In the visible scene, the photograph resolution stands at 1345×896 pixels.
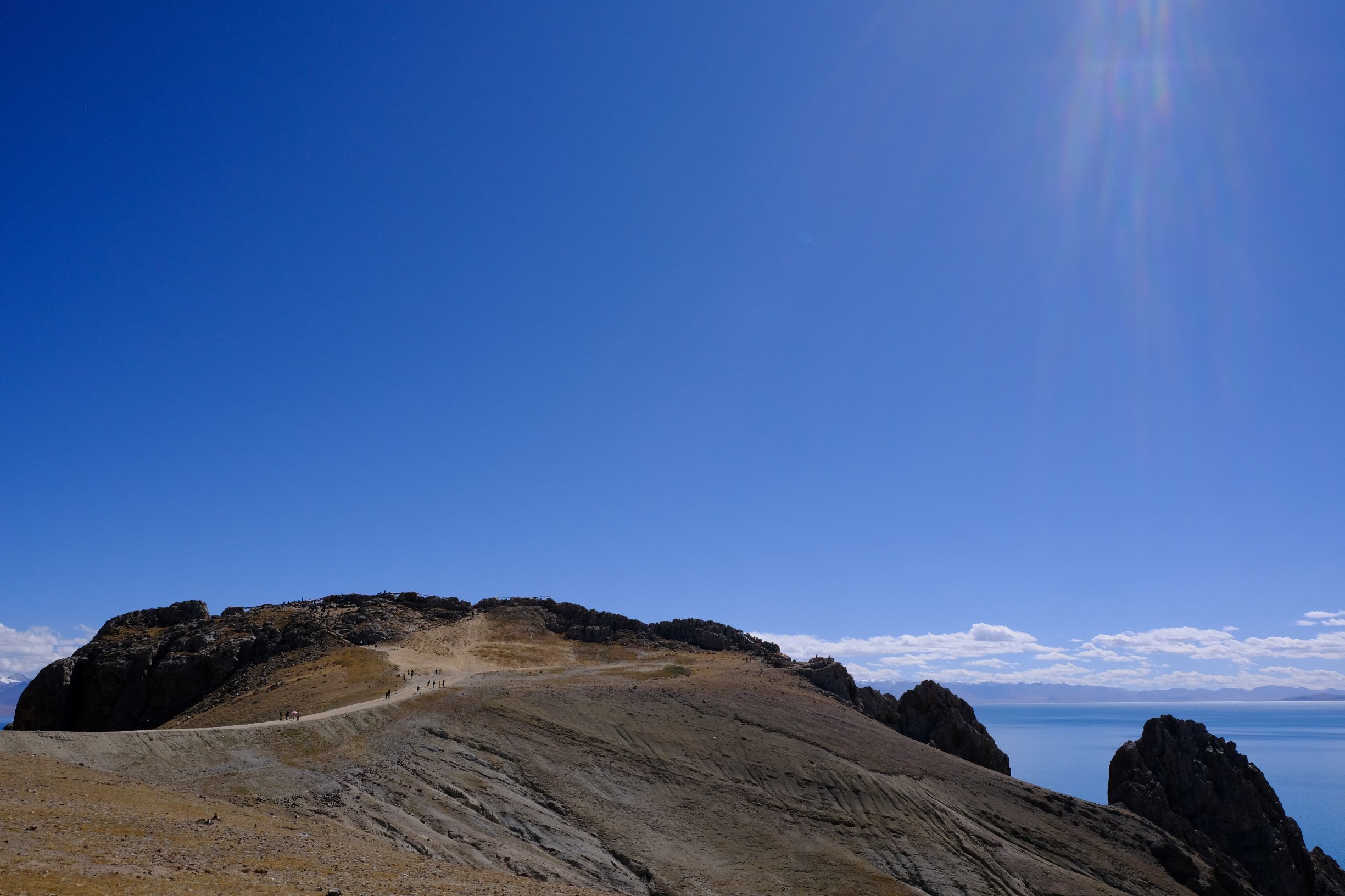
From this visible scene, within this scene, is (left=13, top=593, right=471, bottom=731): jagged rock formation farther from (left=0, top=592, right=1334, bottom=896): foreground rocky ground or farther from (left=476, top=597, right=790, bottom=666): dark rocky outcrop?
(left=476, top=597, right=790, bottom=666): dark rocky outcrop

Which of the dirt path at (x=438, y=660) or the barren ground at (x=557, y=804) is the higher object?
the dirt path at (x=438, y=660)

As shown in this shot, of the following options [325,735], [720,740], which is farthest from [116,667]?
[720,740]

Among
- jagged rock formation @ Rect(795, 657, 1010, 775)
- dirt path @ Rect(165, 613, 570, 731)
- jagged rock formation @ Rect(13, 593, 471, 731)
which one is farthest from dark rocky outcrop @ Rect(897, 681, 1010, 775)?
jagged rock formation @ Rect(13, 593, 471, 731)

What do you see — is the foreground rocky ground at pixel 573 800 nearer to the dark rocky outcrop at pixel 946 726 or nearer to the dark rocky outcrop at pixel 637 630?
the dark rocky outcrop at pixel 946 726

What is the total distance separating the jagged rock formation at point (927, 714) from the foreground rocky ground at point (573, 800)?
0.23m

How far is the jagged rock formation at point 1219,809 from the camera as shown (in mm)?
59219

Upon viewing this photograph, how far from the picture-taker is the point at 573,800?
41.7 m

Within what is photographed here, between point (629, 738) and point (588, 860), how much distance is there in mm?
14208

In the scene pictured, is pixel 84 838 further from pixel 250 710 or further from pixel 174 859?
pixel 250 710

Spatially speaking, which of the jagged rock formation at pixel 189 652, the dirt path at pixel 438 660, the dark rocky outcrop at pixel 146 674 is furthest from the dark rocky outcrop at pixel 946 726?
the dark rocky outcrop at pixel 146 674

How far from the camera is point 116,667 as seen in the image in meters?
71.6

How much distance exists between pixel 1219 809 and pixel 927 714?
22805 mm

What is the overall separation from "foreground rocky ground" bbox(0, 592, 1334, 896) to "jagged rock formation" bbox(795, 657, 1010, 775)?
225mm

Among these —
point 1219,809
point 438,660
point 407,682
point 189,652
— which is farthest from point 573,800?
point 1219,809
